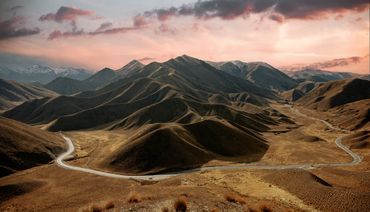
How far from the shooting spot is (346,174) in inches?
3529

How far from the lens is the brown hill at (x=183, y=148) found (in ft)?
409

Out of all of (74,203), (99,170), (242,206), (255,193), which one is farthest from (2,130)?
(242,206)

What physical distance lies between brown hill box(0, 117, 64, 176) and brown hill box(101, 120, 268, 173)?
101 ft

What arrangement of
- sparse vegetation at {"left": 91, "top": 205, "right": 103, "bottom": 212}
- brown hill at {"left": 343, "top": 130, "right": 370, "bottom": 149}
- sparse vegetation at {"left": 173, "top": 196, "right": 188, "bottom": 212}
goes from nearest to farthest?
sparse vegetation at {"left": 91, "top": 205, "right": 103, "bottom": 212} < sparse vegetation at {"left": 173, "top": 196, "right": 188, "bottom": 212} < brown hill at {"left": 343, "top": 130, "right": 370, "bottom": 149}

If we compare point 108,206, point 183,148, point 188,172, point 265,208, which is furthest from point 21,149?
point 265,208

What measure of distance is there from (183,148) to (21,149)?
2583 inches

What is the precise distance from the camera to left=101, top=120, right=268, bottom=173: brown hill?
12475cm

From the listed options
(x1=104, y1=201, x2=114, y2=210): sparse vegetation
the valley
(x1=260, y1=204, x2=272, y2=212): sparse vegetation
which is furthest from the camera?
the valley

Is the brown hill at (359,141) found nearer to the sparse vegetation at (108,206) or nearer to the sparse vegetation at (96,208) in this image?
the sparse vegetation at (108,206)

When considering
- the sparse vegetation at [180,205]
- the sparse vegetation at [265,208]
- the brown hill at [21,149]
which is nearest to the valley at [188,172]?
the sparse vegetation at [265,208]

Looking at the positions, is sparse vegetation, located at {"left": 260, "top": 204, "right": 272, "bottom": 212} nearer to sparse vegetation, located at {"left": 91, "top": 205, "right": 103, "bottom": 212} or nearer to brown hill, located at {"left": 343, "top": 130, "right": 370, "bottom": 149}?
sparse vegetation, located at {"left": 91, "top": 205, "right": 103, "bottom": 212}

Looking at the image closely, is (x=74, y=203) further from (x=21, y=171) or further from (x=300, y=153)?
(x=300, y=153)

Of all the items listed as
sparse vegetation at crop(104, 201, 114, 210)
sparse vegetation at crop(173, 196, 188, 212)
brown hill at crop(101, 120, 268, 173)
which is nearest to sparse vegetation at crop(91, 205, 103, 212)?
sparse vegetation at crop(104, 201, 114, 210)

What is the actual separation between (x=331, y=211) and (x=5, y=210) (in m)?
63.2
